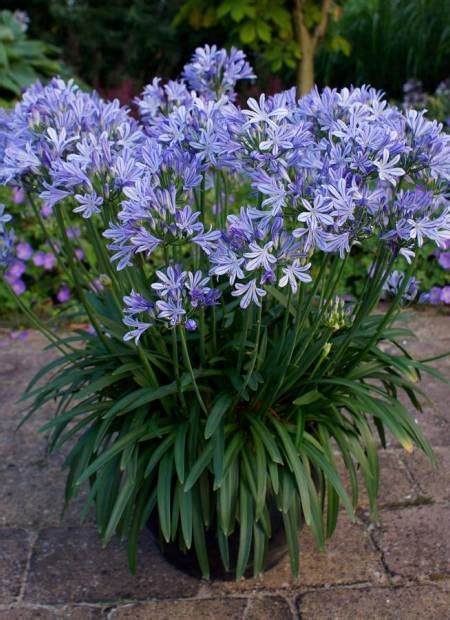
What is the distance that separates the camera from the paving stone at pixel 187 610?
220cm

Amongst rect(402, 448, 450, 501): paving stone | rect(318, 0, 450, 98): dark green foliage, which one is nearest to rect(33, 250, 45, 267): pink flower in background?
rect(402, 448, 450, 501): paving stone

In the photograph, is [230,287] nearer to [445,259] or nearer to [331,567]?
[331,567]

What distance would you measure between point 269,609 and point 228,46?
5.21 m

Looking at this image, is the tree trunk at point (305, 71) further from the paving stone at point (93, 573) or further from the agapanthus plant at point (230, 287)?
the paving stone at point (93, 573)

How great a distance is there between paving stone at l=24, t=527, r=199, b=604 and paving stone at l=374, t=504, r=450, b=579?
0.63 meters

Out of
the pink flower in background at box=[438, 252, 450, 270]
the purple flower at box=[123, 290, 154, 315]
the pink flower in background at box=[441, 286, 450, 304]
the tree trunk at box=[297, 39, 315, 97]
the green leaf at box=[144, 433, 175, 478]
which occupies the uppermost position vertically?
the tree trunk at box=[297, 39, 315, 97]

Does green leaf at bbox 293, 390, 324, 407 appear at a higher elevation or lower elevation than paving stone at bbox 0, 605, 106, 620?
higher

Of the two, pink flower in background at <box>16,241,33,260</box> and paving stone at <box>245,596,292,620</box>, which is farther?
pink flower in background at <box>16,241,33,260</box>

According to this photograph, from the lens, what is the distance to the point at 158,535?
91.2 inches

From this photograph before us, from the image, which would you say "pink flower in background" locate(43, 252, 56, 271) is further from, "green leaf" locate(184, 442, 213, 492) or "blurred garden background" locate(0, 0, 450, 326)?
"green leaf" locate(184, 442, 213, 492)

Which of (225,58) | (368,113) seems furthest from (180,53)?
(368,113)

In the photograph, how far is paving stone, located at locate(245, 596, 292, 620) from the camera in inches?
86.4

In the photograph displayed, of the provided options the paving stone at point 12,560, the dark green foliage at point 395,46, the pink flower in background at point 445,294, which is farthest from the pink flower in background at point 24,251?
the dark green foliage at point 395,46

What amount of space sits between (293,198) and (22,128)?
76 cm
